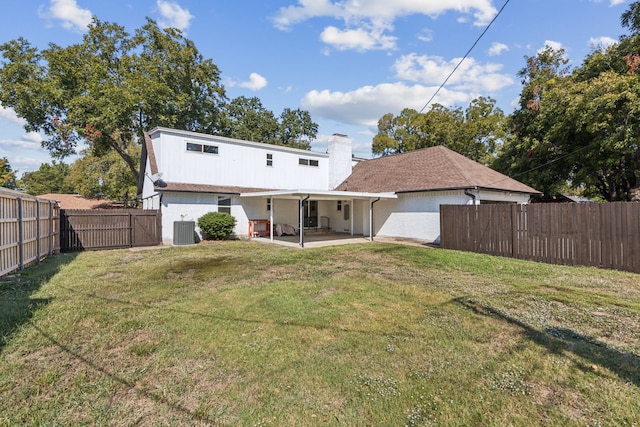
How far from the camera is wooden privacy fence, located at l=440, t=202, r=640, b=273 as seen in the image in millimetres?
7867

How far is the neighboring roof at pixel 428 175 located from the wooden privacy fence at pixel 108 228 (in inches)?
423

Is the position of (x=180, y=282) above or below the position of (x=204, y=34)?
below

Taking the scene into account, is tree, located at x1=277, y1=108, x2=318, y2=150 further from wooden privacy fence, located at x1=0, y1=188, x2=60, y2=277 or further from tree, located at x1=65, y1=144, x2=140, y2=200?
wooden privacy fence, located at x1=0, y1=188, x2=60, y2=277

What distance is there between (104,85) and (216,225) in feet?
47.2

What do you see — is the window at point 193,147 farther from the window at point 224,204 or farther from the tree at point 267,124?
the tree at point 267,124

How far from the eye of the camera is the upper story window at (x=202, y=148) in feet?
50.0

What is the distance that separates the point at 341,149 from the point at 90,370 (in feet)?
60.7

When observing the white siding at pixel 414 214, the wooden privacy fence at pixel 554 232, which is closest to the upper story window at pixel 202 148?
the white siding at pixel 414 214

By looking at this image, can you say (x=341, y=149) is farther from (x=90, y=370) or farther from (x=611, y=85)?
(x=90, y=370)

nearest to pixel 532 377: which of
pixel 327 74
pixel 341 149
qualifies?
pixel 327 74

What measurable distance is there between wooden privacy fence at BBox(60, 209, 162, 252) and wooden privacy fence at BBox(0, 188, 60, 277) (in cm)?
135

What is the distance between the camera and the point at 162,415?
2.47 m

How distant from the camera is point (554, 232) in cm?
906

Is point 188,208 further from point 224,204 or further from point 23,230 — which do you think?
point 23,230
